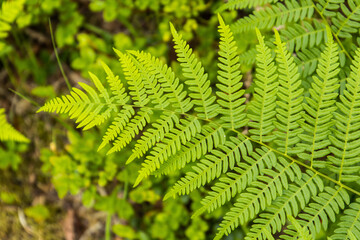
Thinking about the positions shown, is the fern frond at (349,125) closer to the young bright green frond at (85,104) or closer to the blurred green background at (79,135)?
the blurred green background at (79,135)

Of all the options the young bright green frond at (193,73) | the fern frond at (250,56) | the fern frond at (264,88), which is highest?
the fern frond at (250,56)

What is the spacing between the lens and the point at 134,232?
108 inches

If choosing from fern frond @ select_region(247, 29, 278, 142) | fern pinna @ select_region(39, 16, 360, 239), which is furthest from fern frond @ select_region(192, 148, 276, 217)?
fern frond @ select_region(247, 29, 278, 142)

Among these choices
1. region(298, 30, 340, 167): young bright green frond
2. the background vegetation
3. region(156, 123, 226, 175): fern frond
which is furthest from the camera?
the background vegetation

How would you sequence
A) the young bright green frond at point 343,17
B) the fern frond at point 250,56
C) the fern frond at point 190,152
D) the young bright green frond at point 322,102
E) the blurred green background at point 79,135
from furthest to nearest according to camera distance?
1. the blurred green background at point 79,135
2. the fern frond at point 250,56
3. the young bright green frond at point 343,17
4. the fern frond at point 190,152
5. the young bright green frond at point 322,102

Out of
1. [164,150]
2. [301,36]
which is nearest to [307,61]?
[301,36]

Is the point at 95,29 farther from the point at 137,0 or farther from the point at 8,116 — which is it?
the point at 8,116

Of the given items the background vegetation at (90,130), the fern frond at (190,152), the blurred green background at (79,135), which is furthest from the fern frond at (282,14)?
the fern frond at (190,152)

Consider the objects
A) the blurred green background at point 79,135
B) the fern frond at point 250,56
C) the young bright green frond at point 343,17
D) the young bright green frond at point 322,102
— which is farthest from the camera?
the blurred green background at point 79,135

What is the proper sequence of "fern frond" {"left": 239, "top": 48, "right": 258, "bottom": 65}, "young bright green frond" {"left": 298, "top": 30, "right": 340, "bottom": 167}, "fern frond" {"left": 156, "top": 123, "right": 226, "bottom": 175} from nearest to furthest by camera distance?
"young bright green frond" {"left": 298, "top": 30, "right": 340, "bottom": 167}, "fern frond" {"left": 156, "top": 123, "right": 226, "bottom": 175}, "fern frond" {"left": 239, "top": 48, "right": 258, "bottom": 65}

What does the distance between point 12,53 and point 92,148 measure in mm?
1495

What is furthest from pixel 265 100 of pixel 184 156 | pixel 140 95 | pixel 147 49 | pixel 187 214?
pixel 147 49

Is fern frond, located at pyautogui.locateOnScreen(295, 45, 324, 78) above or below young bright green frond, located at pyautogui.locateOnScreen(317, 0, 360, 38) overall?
below

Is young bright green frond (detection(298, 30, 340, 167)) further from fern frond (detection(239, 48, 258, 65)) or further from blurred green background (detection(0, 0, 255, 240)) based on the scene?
blurred green background (detection(0, 0, 255, 240))
